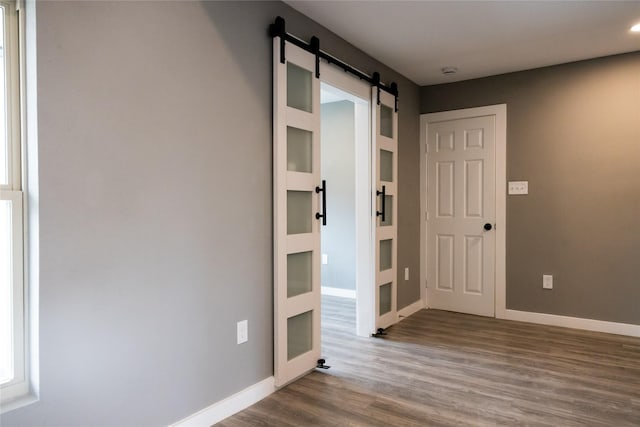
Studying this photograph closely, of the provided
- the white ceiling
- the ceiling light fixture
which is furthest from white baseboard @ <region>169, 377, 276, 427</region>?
the ceiling light fixture

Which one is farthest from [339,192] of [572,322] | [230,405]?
[230,405]

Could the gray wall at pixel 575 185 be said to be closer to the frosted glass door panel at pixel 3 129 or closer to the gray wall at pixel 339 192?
the gray wall at pixel 339 192

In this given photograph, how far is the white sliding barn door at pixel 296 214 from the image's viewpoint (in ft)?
8.29

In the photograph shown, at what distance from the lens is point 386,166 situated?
3.90 m

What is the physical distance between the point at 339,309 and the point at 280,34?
10.2 feet

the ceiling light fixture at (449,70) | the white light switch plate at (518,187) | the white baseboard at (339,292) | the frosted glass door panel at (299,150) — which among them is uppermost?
the ceiling light fixture at (449,70)

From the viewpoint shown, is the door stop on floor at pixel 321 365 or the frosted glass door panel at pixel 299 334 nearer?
the frosted glass door panel at pixel 299 334

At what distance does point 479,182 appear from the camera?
429 cm

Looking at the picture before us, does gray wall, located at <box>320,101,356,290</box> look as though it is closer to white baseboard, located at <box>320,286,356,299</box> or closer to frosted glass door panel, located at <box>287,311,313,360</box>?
white baseboard, located at <box>320,286,356,299</box>

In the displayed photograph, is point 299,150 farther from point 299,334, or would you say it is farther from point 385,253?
point 385,253

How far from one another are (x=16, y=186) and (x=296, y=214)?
157cm

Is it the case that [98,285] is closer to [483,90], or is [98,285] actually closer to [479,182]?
[479,182]

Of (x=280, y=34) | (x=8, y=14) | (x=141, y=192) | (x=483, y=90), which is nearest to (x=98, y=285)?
(x=141, y=192)

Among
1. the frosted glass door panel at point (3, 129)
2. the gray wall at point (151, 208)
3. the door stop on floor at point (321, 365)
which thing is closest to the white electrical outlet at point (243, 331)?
the gray wall at point (151, 208)
